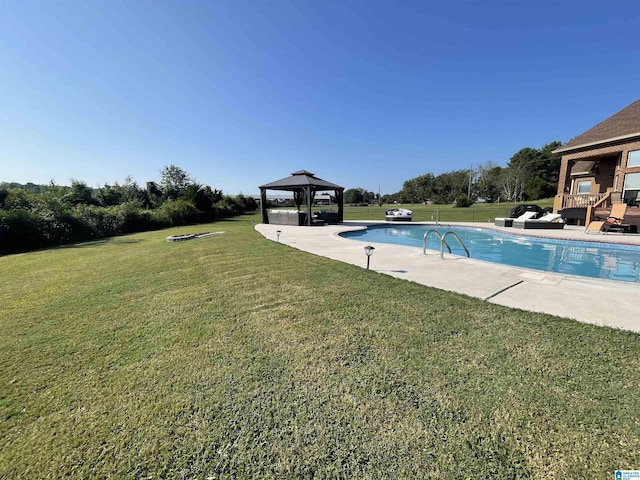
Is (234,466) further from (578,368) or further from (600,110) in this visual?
(600,110)

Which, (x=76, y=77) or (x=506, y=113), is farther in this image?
(x=506, y=113)

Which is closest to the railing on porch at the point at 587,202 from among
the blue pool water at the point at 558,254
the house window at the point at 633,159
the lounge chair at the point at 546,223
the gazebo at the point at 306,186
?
the lounge chair at the point at 546,223

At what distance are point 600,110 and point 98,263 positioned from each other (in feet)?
125

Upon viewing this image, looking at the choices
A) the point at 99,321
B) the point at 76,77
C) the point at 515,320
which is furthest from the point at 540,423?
the point at 76,77

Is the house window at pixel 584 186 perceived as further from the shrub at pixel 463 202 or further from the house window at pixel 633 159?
the shrub at pixel 463 202

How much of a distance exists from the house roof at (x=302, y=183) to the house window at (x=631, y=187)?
48.3ft

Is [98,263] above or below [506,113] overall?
below

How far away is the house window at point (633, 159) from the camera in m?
12.3

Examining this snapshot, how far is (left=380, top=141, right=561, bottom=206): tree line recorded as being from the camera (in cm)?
4794

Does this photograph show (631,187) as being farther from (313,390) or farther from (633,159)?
(313,390)

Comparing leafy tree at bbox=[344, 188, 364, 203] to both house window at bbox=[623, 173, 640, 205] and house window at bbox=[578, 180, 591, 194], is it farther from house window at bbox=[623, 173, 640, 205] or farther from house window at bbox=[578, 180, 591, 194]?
house window at bbox=[623, 173, 640, 205]

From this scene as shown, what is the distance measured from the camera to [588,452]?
1.45 meters

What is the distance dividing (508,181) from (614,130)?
43.8 meters

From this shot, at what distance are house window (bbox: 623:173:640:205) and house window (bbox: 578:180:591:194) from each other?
10.9ft
